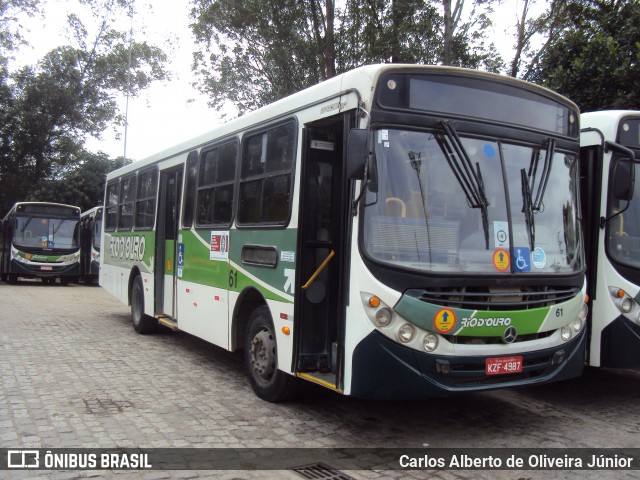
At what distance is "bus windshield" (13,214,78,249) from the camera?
22891 mm

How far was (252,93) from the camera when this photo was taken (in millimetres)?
19297

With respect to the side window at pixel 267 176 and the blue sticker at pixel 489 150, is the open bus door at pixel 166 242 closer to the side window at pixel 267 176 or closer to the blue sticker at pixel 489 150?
the side window at pixel 267 176

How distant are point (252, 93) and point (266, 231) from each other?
13.8m

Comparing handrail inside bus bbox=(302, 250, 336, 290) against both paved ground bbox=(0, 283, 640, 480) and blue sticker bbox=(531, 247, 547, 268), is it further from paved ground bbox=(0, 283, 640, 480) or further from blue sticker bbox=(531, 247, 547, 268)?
blue sticker bbox=(531, 247, 547, 268)

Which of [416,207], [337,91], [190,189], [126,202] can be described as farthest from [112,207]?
[416,207]

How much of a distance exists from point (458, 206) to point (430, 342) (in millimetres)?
1134

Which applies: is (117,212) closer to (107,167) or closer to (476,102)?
(476,102)

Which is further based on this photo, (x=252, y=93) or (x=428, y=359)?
(x=252, y=93)

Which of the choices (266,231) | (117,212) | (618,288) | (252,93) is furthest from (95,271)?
(618,288)

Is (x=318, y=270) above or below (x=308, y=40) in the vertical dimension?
below

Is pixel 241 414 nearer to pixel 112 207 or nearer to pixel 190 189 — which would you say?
pixel 190 189

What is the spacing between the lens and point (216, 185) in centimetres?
779

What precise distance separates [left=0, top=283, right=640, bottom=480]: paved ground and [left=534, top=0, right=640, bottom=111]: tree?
485 cm

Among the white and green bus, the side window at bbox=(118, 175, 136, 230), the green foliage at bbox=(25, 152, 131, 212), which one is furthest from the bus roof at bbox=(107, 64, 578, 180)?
the green foliage at bbox=(25, 152, 131, 212)
